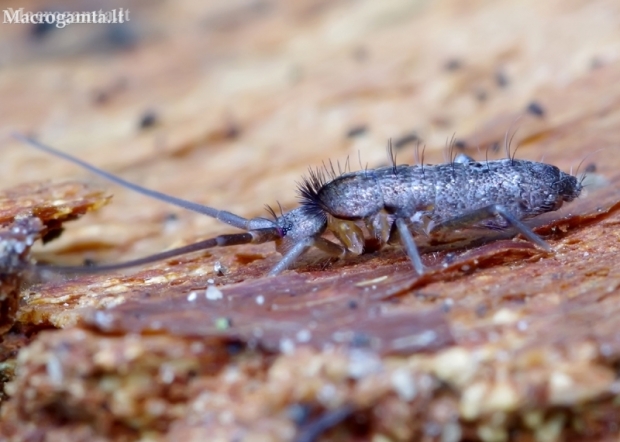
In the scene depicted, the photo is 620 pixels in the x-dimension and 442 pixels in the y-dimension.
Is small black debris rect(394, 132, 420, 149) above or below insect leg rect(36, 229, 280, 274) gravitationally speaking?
above

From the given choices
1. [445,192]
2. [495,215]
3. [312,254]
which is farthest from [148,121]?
[495,215]

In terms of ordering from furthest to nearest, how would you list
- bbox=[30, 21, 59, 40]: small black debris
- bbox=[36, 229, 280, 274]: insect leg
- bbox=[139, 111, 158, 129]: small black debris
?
bbox=[30, 21, 59, 40]: small black debris < bbox=[139, 111, 158, 129]: small black debris < bbox=[36, 229, 280, 274]: insect leg

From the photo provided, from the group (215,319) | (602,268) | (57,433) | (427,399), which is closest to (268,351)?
(215,319)

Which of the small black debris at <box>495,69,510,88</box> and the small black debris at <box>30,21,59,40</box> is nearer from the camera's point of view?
the small black debris at <box>495,69,510,88</box>

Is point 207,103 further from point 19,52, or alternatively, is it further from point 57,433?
point 57,433

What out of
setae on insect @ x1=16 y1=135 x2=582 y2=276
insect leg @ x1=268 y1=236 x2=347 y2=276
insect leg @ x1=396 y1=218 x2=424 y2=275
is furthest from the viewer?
setae on insect @ x1=16 y1=135 x2=582 y2=276

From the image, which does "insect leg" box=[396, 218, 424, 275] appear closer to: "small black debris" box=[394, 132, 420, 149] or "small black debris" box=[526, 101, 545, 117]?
"small black debris" box=[394, 132, 420, 149]

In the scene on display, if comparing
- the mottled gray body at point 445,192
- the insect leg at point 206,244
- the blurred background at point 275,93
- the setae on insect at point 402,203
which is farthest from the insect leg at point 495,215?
Answer: the blurred background at point 275,93

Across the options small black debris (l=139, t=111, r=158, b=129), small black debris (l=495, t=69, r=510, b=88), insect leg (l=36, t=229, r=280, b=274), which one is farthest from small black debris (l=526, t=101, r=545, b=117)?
small black debris (l=139, t=111, r=158, b=129)
